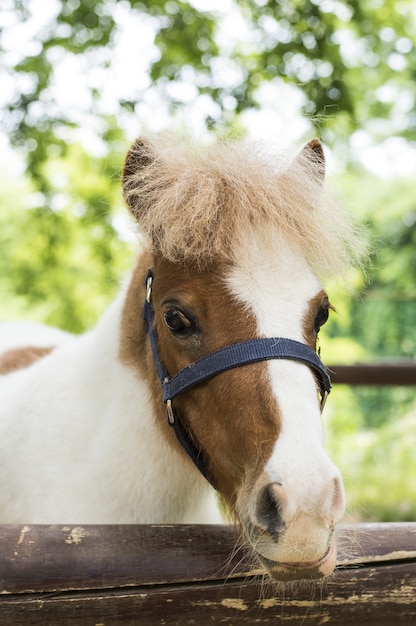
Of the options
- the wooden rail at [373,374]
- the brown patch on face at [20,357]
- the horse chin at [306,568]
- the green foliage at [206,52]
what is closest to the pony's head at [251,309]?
the horse chin at [306,568]

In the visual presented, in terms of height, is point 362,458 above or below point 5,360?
below

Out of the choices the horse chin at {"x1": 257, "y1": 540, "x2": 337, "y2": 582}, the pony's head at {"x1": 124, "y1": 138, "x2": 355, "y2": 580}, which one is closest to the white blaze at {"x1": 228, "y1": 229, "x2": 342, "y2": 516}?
A: the pony's head at {"x1": 124, "y1": 138, "x2": 355, "y2": 580}

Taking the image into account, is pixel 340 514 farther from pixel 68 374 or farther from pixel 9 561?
pixel 68 374

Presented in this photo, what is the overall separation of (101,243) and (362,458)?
501cm

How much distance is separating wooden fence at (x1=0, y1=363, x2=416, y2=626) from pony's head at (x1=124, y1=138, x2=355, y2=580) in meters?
0.15

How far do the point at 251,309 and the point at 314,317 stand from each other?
224mm

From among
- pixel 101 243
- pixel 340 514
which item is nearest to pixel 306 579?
pixel 340 514

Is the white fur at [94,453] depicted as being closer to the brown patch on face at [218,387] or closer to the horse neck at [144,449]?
the horse neck at [144,449]

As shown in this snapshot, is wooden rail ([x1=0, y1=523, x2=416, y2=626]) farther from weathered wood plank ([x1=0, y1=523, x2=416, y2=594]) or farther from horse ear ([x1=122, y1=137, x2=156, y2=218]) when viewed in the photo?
horse ear ([x1=122, y1=137, x2=156, y2=218])

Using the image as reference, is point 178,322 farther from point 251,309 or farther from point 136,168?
point 136,168

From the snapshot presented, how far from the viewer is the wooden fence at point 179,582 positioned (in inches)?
59.2

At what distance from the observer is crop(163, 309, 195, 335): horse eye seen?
179 cm

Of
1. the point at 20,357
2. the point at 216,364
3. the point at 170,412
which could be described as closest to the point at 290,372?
the point at 216,364

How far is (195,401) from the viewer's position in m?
1.81
